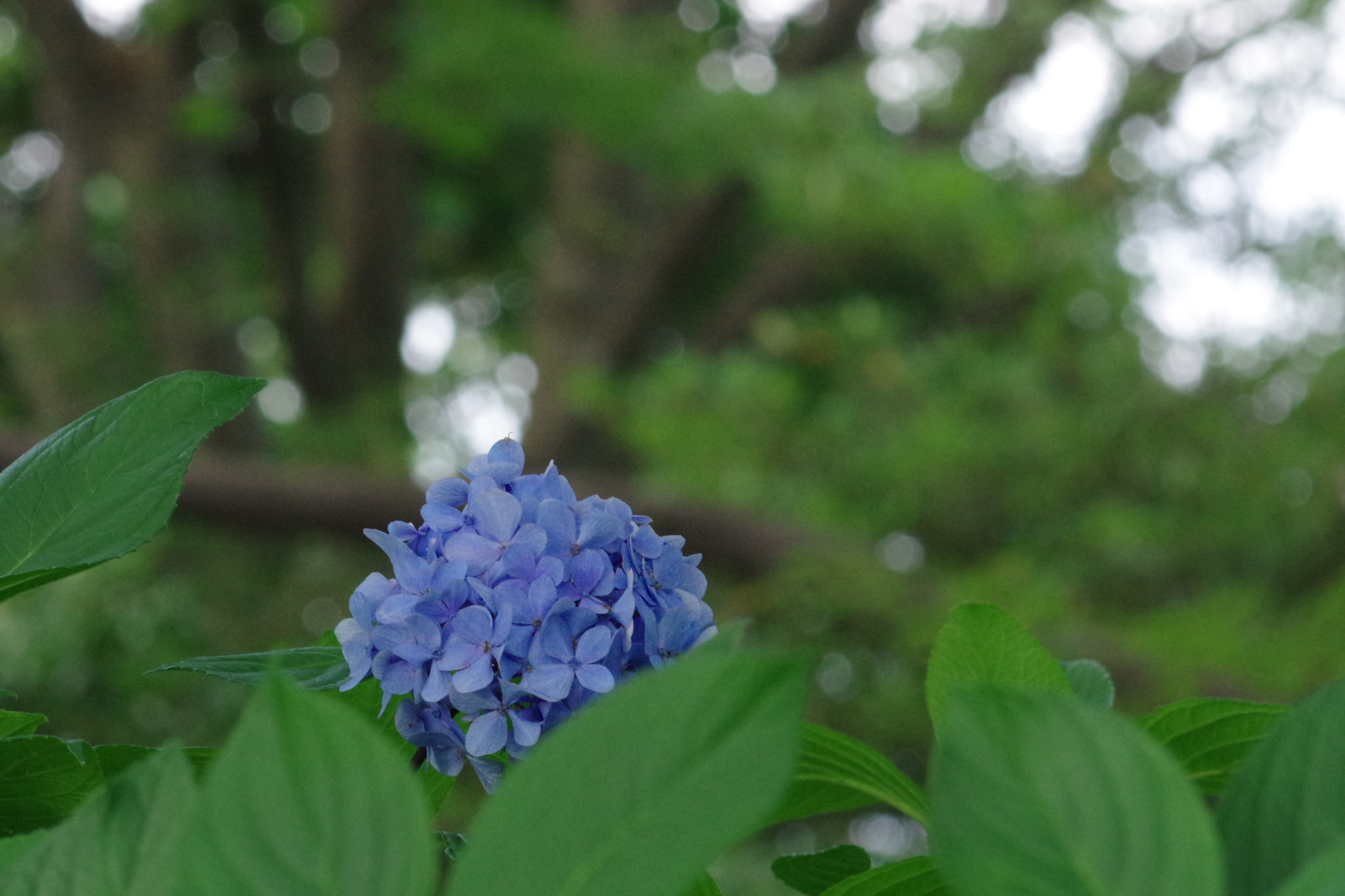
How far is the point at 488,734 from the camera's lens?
1.35 feet

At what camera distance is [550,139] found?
4770 mm

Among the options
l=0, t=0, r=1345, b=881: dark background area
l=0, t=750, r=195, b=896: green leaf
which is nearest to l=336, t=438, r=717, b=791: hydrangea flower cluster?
l=0, t=750, r=195, b=896: green leaf

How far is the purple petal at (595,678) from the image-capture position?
393 mm

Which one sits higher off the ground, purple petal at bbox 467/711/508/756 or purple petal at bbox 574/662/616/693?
purple petal at bbox 574/662/616/693

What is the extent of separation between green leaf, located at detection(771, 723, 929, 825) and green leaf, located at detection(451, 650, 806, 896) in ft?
0.53

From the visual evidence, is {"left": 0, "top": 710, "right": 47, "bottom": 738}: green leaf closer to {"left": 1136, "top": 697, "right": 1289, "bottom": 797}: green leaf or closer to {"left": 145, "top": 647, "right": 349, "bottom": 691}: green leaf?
{"left": 145, "top": 647, "right": 349, "bottom": 691}: green leaf

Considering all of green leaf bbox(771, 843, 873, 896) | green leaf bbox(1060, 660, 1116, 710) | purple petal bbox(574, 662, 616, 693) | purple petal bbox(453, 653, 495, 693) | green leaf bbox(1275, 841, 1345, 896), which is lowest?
green leaf bbox(1275, 841, 1345, 896)

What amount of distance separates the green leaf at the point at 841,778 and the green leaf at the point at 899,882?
0.9 inches

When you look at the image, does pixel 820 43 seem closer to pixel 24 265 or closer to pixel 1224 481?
pixel 1224 481

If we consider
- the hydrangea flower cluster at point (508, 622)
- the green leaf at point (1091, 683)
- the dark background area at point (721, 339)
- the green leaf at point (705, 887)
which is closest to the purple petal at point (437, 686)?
the hydrangea flower cluster at point (508, 622)

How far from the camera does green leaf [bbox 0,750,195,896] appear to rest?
0.93ft

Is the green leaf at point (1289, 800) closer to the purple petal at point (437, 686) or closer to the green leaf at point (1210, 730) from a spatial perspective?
the green leaf at point (1210, 730)

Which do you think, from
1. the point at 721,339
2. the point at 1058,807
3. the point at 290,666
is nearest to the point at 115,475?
the point at 290,666

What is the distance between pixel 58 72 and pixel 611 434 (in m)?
2.11
